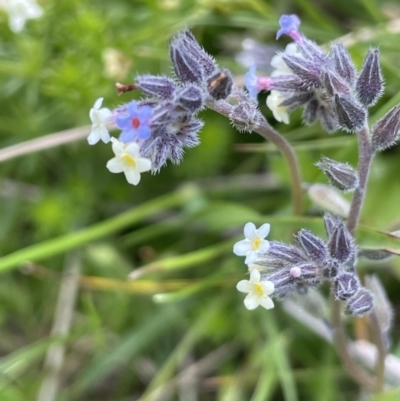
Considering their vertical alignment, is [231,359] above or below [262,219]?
below

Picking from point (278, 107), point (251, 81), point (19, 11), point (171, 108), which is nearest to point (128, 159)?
point (171, 108)

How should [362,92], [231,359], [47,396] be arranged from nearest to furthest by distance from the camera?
[362,92]
[47,396]
[231,359]

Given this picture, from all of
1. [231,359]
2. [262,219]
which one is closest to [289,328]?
[231,359]

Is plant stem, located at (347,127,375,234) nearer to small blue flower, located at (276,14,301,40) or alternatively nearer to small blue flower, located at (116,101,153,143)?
small blue flower, located at (276,14,301,40)

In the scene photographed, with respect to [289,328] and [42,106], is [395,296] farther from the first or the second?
[42,106]

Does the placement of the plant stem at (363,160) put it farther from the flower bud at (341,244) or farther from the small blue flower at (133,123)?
the small blue flower at (133,123)
